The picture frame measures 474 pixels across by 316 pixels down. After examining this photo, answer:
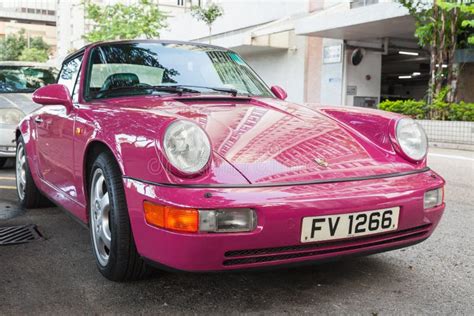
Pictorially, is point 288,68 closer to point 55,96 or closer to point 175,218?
point 55,96

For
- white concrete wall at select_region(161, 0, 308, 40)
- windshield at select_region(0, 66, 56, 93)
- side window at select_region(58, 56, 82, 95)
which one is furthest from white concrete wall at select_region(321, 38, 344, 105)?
side window at select_region(58, 56, 82, 95)

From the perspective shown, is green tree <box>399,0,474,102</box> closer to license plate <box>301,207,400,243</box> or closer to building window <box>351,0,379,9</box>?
building window <box>351,0,379,9</box>

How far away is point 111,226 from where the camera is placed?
2453 millimetres

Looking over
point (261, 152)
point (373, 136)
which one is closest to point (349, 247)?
point (261, 152)

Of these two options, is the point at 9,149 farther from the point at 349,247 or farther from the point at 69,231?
the point at 349,247

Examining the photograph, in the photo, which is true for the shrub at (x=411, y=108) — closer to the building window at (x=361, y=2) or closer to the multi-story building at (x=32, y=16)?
the building window at (x=361, y=2)

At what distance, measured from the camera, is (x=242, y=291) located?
2.50m

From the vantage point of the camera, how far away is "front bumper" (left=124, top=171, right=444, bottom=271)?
2039 mm

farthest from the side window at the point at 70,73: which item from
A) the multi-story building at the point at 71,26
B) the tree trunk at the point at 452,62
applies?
the multi-story building at the point at 71,26

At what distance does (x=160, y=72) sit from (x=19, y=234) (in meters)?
1.57

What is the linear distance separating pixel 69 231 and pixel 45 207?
910mm

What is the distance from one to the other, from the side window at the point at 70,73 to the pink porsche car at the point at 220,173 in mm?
222

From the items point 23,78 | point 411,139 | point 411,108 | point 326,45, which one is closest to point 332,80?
point 326,45

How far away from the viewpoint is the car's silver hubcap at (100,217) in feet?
8.65
